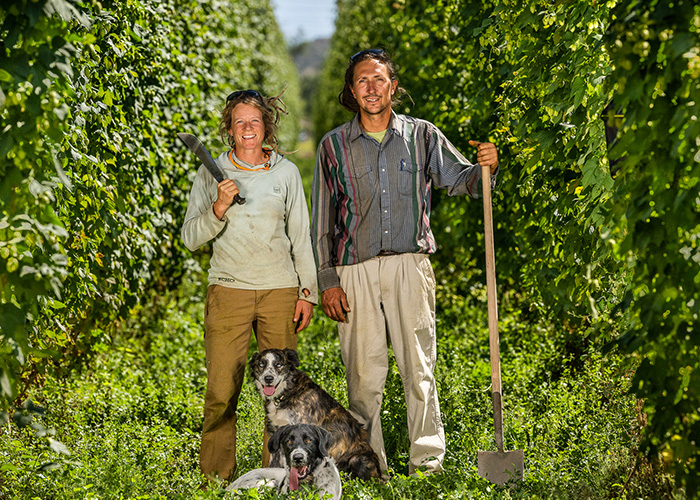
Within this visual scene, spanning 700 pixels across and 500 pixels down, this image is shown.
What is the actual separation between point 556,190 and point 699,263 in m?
1.74

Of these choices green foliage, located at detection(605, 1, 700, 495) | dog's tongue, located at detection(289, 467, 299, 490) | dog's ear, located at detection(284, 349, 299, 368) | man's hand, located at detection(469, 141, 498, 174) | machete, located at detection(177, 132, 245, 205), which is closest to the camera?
green foliage, located at detection(605, 1, 700, 495)

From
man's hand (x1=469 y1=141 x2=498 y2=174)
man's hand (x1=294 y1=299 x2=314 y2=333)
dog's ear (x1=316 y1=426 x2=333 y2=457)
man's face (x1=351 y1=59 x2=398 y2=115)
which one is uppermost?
man's face (x1=351 y1=59 x2=398 y2=115)

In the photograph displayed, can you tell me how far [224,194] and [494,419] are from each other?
1.78 metres

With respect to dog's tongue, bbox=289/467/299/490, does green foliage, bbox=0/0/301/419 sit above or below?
above

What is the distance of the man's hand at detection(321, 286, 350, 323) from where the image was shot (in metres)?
3.94

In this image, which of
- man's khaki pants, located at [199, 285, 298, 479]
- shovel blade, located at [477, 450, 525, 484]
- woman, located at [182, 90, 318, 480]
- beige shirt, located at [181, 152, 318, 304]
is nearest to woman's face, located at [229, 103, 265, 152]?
woman, located at [182, 90, 318, 480]

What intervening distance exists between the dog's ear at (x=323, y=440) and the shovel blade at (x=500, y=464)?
2.62 ft

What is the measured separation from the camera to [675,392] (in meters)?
2.68

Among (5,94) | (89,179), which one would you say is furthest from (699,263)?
(89,179)

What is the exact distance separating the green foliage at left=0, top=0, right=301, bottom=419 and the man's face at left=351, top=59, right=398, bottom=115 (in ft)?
4.51

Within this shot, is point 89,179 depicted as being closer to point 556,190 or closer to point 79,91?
point 79,91

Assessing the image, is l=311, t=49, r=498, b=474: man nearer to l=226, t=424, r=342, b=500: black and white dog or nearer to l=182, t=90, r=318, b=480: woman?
l=182, t=90, r=318, b=480: woman

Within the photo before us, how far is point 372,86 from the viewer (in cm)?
389

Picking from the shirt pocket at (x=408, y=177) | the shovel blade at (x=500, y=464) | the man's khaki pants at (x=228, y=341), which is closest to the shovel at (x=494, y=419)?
the shovel blade at (x=500, y=464)
